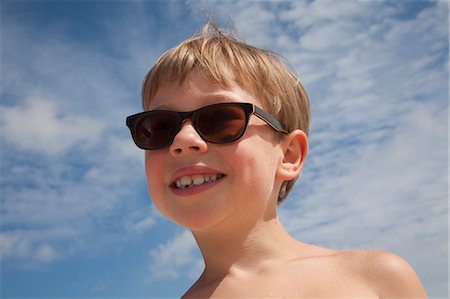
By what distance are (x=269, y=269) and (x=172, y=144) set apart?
1.05 metres

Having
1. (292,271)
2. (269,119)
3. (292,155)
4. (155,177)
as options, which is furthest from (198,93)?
(292,271)

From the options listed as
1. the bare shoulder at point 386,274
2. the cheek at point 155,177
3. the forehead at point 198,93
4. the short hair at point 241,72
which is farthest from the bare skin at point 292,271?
the forehead at point 198,93

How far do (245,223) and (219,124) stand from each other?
0.70 metres

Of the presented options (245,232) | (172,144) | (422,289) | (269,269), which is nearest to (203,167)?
(172,144)

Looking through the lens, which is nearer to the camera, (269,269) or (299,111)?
(269,269)

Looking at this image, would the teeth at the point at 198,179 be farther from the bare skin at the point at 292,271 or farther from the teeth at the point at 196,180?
the bare skin at the point at 292,271

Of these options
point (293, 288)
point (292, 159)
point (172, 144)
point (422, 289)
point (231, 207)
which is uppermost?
point (172, 144)

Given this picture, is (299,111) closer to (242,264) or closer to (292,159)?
(292,159)

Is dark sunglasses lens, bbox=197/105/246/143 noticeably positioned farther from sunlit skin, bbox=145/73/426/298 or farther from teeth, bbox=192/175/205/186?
teeth, bbox=192/175/205/186

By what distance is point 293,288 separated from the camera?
3.24m

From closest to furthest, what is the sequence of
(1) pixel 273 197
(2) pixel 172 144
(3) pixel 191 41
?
(2) pixel 172 144 → (1) pixel 273 197 → (3) pixel 191 41

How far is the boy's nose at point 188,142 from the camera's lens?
3383mm

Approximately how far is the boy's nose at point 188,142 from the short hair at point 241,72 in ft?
1.32

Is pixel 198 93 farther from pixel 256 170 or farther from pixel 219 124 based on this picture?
pixel 256 170
